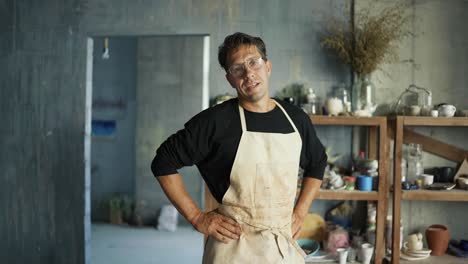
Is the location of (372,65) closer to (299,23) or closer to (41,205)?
(299,23)

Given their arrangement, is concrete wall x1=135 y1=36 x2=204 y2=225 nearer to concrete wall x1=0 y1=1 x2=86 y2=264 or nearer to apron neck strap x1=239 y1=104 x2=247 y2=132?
concrete wall x1=0 y1=1 x2=86 y2=264

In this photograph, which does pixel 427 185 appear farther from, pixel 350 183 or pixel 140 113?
pixel 140 113

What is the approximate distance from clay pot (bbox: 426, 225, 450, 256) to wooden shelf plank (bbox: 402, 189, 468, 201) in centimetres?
35

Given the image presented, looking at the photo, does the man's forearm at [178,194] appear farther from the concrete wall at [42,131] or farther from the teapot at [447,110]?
the teapot at [447,110]

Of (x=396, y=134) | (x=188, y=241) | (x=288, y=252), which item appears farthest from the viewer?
(x=188, y=241)

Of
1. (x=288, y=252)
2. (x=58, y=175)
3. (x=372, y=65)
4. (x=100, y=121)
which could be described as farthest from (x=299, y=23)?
(x=100, y=121)

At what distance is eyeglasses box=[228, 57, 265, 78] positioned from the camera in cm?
185

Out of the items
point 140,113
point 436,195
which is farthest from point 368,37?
point 140,113

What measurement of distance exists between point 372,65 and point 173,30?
1568 millimetres

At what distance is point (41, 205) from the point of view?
3.60m

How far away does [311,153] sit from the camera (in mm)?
2080

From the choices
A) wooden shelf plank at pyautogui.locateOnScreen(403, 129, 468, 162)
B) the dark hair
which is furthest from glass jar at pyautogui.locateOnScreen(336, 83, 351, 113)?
the dark hair

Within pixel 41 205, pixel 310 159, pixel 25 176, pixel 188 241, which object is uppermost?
pixel 310 159

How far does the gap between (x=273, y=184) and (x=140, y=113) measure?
4105 millimetres
